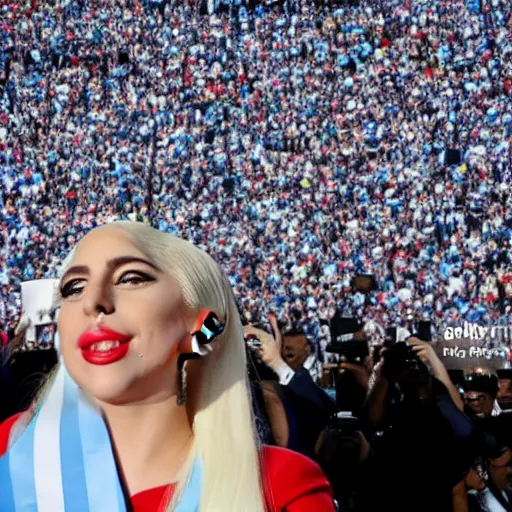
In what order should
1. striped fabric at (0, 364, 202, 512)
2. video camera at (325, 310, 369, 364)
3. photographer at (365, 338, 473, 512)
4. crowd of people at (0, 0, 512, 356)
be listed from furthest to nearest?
crowd of people at (0, 0, 512, 356) → video camera at (325, 310, 369, 364) → photographer at (365, 338, 473, 512) → striped fabric at (0, 364, 202, 512)

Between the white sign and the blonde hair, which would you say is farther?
the white sign

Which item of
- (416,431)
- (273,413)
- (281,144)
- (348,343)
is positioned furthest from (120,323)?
(281,144)

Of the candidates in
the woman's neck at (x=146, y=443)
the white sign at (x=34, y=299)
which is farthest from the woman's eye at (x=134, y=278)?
the white sign at (x=34, y=299)

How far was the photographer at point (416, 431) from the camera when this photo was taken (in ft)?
8.16

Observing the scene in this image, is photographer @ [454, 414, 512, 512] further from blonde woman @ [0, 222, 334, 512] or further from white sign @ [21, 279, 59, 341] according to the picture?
blonde woman @ [0, 222, 334, 512]

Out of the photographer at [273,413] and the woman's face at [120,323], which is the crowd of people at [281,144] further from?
the woman's face at [120,323]

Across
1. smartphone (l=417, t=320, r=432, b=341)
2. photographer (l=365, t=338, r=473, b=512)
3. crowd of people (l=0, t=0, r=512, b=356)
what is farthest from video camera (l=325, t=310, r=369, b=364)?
crowd of people (l=0, t=0, r=512, b=356)

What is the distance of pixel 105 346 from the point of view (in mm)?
873

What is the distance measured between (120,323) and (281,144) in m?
3.56

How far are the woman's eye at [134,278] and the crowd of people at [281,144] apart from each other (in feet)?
10.5

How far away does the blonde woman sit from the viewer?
0.86 meters

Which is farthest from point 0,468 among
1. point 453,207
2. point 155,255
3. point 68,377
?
point 453,207

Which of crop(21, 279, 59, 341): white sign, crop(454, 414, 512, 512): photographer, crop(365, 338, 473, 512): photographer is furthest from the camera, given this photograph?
crop(21, 279, 59, 341): white sign

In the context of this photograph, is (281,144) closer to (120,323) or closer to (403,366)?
(403,366)
